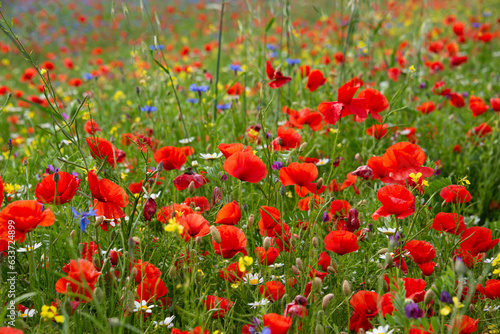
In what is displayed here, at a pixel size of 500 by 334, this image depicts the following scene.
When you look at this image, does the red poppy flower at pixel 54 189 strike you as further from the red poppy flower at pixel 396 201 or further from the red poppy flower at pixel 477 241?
the red poppy flower at pixel 477 241

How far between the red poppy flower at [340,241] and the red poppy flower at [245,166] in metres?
0.28

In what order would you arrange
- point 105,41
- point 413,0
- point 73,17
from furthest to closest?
point 73,17 → point 105,41 → point 413,0

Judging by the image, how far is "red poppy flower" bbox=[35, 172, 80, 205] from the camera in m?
1.30

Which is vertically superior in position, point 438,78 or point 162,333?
point 438,78

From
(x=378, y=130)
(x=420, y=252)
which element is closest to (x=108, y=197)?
(x=420, y=252)

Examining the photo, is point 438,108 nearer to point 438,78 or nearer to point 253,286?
point 438,78

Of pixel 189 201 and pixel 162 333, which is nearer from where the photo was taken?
pixel 162 333

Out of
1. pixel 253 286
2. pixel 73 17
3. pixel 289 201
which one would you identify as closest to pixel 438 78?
pixel 289 201

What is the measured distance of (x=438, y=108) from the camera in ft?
9.88

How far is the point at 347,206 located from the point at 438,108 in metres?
1.72

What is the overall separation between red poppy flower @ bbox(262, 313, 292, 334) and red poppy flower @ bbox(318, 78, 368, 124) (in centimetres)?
78

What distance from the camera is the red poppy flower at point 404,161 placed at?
1.41 meters

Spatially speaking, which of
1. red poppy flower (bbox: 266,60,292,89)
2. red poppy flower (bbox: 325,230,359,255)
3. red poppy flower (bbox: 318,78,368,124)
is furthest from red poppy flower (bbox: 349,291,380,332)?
red poppy flower (bbox: 266,60,292,89)

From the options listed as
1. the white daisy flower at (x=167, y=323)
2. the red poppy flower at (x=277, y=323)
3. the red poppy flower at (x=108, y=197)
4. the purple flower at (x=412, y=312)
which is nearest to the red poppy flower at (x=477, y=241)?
the purple flower at (x=412, y=312)
